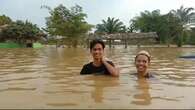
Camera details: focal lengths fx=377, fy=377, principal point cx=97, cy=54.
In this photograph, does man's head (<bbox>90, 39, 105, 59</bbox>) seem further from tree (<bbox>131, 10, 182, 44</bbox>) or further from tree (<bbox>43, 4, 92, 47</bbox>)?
tree (<bbox>131, 10, 182, 44</bbox>)

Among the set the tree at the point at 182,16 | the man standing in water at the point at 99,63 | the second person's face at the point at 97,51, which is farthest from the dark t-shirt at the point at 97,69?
the tree at the point at 182,16

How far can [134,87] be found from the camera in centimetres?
576

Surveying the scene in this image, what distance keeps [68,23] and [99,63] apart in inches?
1621

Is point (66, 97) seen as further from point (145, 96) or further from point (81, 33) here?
point (81, 33)

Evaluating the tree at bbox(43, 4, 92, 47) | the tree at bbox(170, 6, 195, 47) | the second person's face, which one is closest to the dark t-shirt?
the second person's face

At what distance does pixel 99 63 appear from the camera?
268 inches

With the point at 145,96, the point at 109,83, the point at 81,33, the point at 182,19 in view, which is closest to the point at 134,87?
the point at 109,83

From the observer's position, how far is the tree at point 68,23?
4734 centimetres

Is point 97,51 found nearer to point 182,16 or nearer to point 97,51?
point 97,51

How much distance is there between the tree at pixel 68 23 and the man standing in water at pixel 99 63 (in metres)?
40.2

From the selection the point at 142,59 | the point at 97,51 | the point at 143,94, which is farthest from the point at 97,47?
the point at 143,94

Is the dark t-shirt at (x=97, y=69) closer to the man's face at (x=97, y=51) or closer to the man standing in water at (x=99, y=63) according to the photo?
the man standing in water at (x=99, y=63)

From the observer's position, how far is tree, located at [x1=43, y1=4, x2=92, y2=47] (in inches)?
1864

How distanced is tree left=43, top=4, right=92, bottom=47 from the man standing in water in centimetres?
4023
